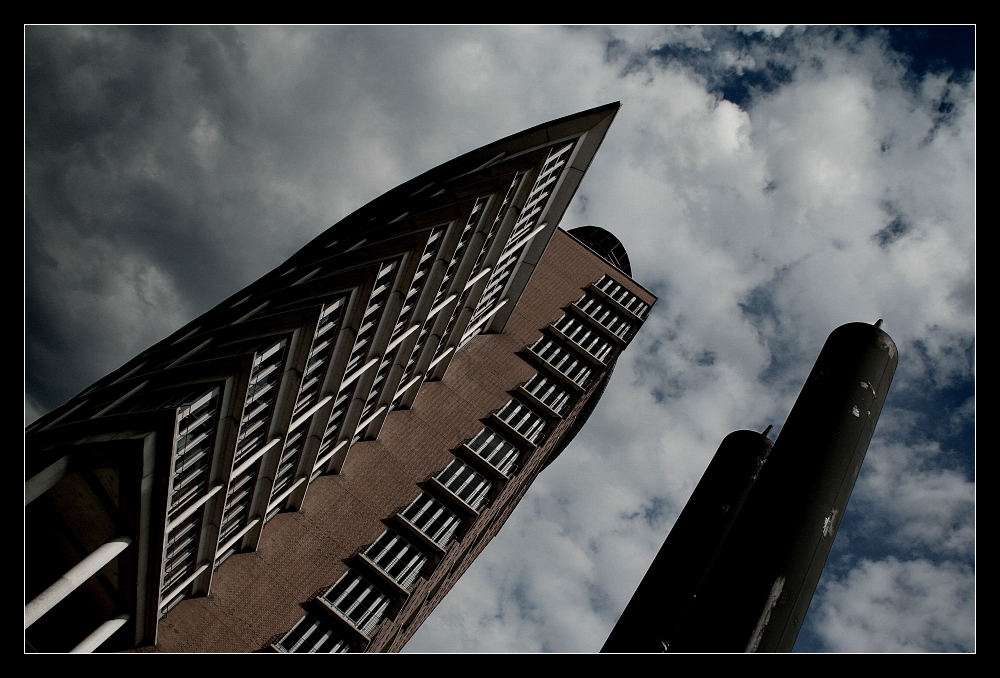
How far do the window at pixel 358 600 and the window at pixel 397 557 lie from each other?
1.05 meters

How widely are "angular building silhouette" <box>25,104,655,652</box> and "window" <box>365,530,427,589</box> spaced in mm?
105

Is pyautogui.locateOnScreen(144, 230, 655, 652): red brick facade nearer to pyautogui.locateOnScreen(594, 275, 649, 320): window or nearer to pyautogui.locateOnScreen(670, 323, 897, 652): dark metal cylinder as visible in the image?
pyautogui.locateOnScreen(594, 275, 649, 320): window

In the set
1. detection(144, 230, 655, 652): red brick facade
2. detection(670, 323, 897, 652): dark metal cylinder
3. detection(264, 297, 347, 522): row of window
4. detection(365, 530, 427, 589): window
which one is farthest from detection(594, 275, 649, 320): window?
detection(670, 323, 897, 652): dark metal cylinder

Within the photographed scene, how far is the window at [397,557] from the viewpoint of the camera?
30453mm

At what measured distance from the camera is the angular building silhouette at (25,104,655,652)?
720 inches

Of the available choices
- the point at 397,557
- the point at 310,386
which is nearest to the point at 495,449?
the point at 397,557

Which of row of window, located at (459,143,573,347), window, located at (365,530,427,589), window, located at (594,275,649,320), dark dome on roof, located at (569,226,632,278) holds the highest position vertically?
dark dome on roof, located at (569,226,632,278)

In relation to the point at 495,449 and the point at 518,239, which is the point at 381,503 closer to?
the point at 495,449

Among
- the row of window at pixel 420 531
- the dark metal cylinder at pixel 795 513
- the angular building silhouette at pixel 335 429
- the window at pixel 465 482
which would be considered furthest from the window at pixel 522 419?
the dark metal cylinder at pixel 795 513

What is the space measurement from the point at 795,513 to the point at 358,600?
2461 cm

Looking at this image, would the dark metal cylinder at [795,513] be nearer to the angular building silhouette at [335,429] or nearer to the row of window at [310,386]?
the angular building silhouette at [335,429]

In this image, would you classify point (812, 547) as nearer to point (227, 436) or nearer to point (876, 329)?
point (876, 329)
